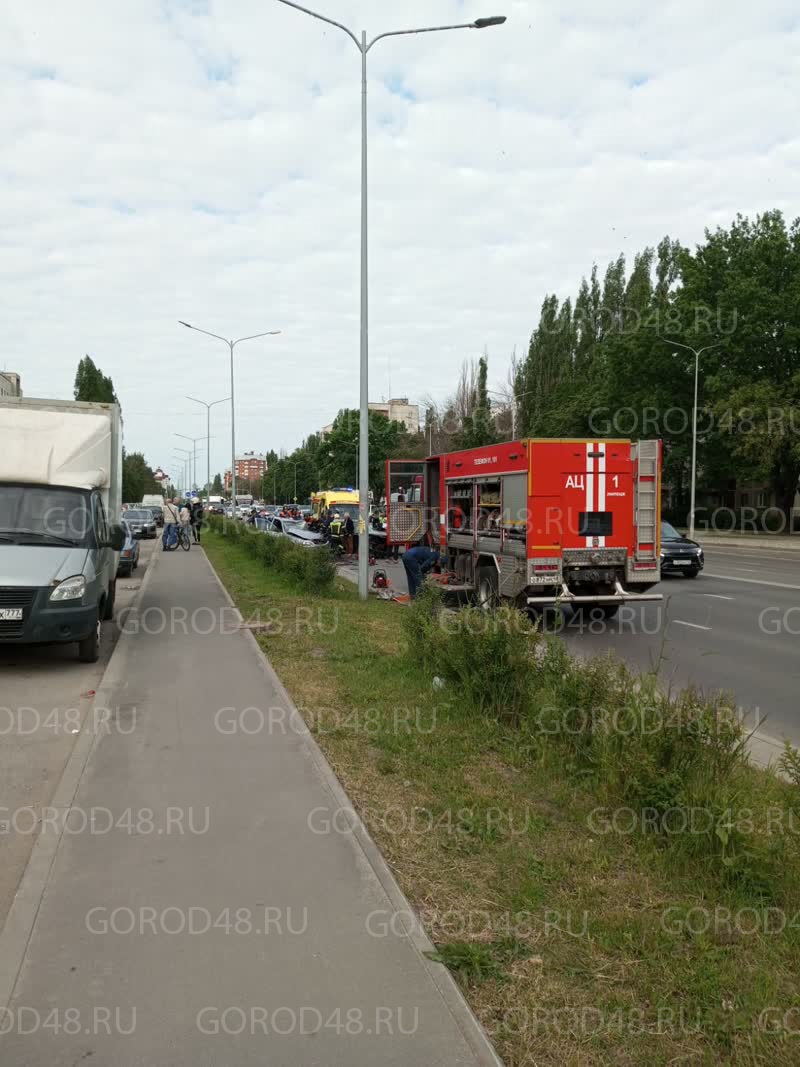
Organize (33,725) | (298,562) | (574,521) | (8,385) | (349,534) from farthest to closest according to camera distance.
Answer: (8,385) < (349,534) < (298,562) < (574,521) < (33,725)

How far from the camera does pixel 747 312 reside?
143ft

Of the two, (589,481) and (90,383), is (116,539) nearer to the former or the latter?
(589,481)

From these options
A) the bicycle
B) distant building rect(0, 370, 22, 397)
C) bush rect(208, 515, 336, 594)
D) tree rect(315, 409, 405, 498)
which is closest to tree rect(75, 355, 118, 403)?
distant building rect(0, 370, 22, 397)

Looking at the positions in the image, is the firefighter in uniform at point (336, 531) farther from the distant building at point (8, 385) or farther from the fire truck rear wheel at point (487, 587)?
the distant building at point (8, 385)

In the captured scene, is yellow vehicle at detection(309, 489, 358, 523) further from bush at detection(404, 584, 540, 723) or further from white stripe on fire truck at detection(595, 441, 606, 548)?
bush at detection(404, 584, 540, 723)

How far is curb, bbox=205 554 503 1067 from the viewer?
9.16ft

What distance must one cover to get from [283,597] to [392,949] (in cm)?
1216

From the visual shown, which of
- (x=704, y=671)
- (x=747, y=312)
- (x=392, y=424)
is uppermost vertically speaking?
(x=747, y=312)

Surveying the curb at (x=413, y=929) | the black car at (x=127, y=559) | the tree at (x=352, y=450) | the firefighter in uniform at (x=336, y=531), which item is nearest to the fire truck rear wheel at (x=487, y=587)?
the curb at (x=413, y=929)

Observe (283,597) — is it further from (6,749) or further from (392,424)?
(392,424)

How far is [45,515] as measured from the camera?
397 inches

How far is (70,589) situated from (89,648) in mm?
830

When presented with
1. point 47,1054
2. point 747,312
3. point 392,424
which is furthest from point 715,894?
point 392,424

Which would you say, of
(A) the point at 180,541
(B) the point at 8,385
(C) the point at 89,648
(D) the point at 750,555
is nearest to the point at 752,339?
(D) the point at 750,555
